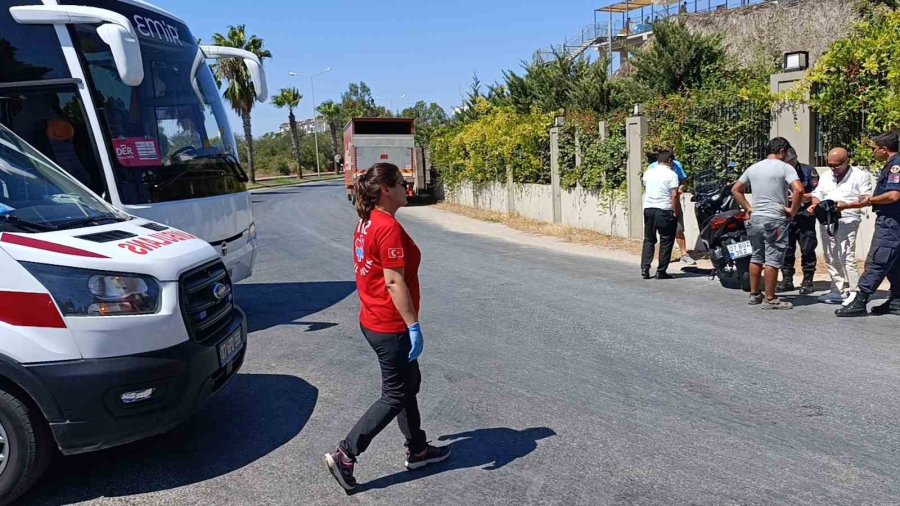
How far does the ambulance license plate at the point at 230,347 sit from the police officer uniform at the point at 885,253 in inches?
235

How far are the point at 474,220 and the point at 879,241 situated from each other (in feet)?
46.8

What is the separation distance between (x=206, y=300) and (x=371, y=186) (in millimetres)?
1465

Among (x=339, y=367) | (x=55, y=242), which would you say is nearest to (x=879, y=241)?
(x=339, y=367)

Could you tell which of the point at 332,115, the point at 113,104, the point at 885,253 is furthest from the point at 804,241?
the point at 332,115

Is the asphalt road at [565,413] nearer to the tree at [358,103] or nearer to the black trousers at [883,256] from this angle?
the black trousers at [883,256]

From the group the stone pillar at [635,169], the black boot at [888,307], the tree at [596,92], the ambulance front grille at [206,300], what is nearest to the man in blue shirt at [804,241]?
the black boot at [888,307]

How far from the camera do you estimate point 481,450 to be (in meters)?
4.31

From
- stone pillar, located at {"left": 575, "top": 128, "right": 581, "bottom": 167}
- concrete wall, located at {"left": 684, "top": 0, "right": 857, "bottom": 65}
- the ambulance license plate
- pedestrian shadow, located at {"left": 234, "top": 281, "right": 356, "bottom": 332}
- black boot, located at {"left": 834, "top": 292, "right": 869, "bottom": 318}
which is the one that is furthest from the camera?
concrete wall, located at {"left": 684, "top": 0, "right": 857, "bottom": 65}

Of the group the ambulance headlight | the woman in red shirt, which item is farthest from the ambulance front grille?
the woman in red shirt

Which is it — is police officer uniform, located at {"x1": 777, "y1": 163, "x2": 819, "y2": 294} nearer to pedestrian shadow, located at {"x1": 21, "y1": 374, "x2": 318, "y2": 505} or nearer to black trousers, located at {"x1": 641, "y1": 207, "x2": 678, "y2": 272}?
black trousers, located at {"x1": 641, "y1": 207, "x2": 678, "y2": 272}

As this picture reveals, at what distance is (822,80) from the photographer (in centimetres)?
1016

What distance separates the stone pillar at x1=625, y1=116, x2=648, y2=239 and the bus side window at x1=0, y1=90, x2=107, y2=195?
383 inches

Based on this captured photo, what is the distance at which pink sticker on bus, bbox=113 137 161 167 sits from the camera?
623 cm

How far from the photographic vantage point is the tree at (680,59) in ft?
78.4
